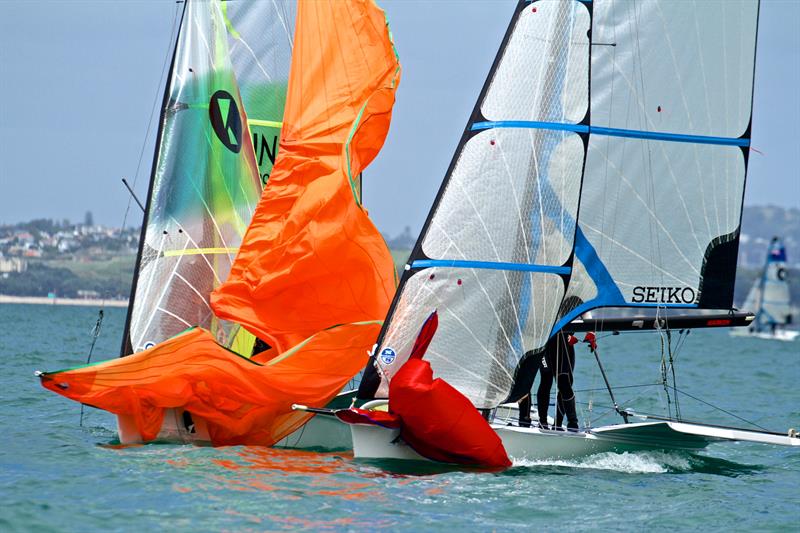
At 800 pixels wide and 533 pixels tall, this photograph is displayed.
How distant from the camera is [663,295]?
14430 mm

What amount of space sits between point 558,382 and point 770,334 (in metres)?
70.3

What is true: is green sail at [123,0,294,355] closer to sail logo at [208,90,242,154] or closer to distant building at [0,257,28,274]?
sail logo at [208,90,242,154]

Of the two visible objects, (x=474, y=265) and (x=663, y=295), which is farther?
(x=663, y=295)

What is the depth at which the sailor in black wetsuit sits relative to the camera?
13.5 meters

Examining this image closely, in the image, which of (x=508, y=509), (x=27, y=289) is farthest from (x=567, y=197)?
(x=27, y=289)

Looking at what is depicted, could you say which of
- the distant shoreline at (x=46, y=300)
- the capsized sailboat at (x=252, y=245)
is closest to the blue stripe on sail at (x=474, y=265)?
the capsized sailboat at (x=252, y=245)

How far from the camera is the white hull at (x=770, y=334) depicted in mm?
76312

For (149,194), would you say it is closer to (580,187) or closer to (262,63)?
(262,63)

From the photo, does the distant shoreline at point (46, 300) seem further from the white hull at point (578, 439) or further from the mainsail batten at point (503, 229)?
the white hull at point (578, 439)

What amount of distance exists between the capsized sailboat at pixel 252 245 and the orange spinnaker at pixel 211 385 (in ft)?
0.04

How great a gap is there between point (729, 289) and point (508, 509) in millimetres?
4555

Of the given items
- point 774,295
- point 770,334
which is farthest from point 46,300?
point 774,295

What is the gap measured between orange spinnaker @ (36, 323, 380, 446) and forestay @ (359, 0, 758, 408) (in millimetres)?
1085

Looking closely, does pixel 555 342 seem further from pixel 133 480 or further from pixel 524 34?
pixel 133 480
